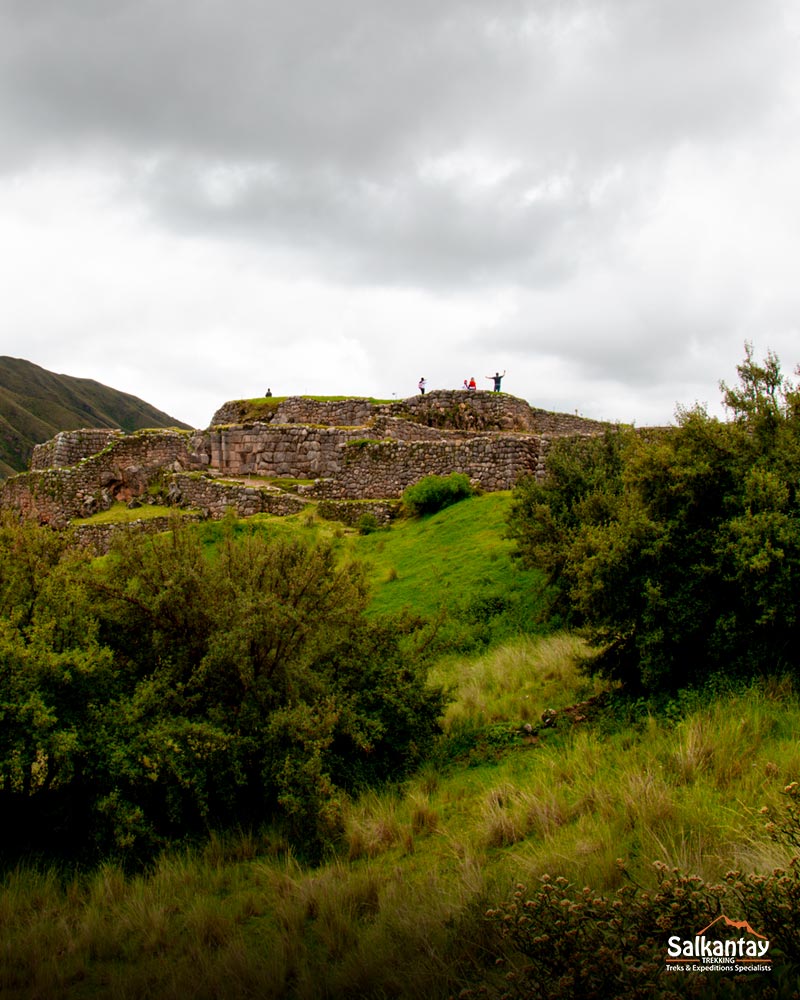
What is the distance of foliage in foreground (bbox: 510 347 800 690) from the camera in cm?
721

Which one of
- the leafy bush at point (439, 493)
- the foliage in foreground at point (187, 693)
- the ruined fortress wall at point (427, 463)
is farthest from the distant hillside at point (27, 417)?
the foliage in foreground at point (187, 693)

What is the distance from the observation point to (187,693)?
7.52 metres

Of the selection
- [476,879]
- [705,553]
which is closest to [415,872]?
[476,879]

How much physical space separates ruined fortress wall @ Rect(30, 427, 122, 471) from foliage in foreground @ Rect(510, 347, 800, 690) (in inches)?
1010

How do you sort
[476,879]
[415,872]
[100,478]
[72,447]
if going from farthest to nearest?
[72,447] → [100,478] → [415,872] → [476,879]

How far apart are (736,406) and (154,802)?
25.5 feet

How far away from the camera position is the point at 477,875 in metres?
4.97

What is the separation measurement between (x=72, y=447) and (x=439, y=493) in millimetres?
16840

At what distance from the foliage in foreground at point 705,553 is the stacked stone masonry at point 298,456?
1276 cm

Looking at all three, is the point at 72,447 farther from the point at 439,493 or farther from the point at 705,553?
the point at 705,553

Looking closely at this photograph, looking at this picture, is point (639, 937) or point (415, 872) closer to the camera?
point (639, 937)

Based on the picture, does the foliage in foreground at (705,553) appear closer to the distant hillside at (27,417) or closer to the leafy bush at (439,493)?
the leafy bush at (439,493)

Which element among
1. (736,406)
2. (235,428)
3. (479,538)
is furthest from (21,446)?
(736,406)

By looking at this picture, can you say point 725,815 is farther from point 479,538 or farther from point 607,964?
point 479,538
